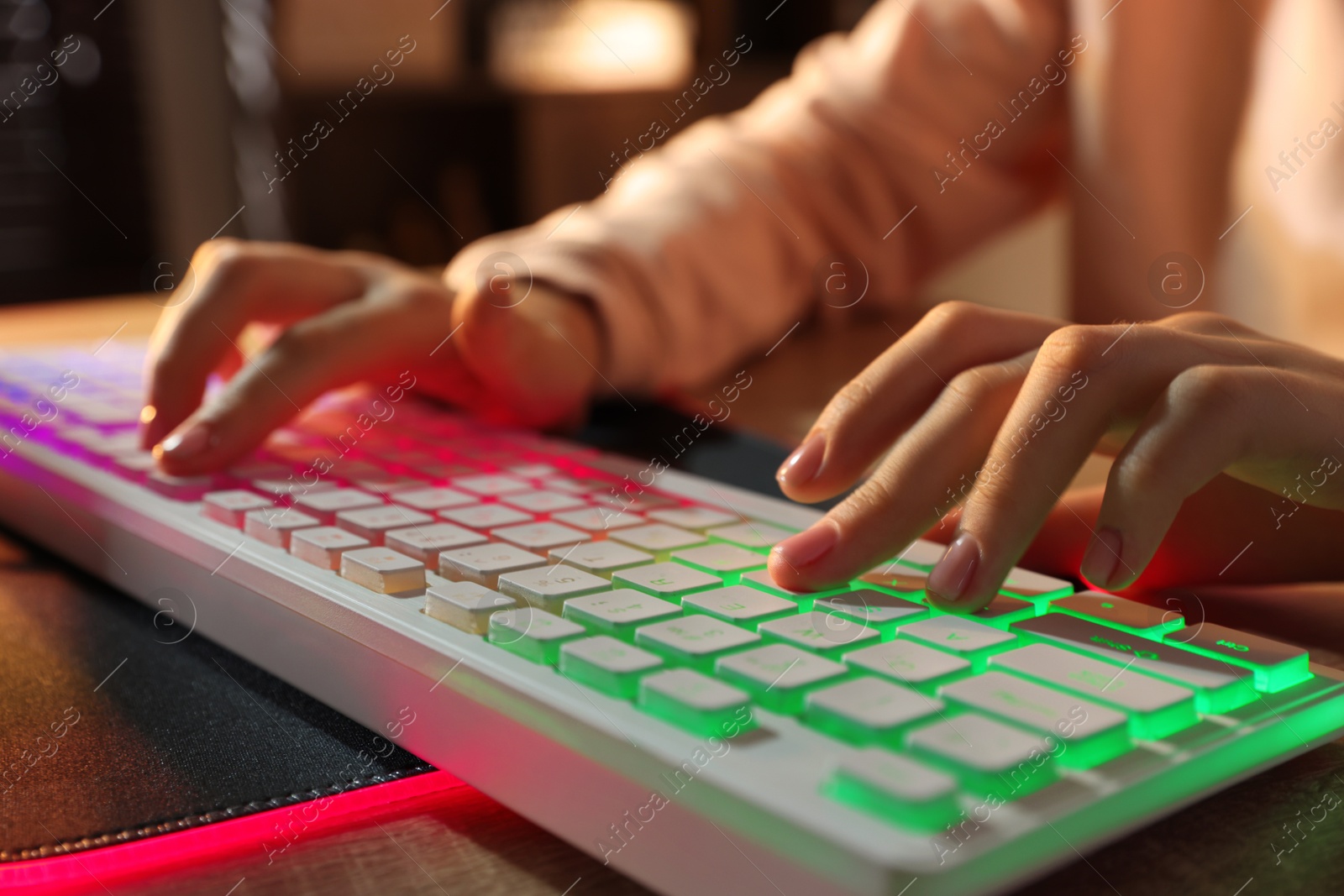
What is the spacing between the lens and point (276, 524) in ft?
1.54

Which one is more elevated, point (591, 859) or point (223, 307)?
point (223, 307)

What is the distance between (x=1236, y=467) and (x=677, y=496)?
9.8 inches

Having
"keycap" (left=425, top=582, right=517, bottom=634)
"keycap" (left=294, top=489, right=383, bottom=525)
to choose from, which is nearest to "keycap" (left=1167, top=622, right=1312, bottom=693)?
"keycap" (left=425, top=582, right=517, bottom=634)

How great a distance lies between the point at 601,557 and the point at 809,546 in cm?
9

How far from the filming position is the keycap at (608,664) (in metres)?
0.31

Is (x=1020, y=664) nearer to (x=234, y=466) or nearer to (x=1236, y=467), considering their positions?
(x=1236, y=467)

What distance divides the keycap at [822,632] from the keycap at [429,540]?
0.48 feet

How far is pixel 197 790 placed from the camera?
0.34 meters

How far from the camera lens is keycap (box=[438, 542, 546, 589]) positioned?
1.32 ft

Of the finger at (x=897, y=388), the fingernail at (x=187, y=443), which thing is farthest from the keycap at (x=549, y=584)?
the fingernail at (x=187, y=443)

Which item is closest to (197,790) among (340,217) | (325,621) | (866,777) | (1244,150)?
(325,621)

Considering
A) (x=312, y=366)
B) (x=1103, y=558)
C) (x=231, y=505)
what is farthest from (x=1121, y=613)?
(x=312, y=366)

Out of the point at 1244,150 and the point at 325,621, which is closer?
the point at 325,621

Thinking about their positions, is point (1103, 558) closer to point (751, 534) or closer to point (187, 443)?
point (751, 534)
